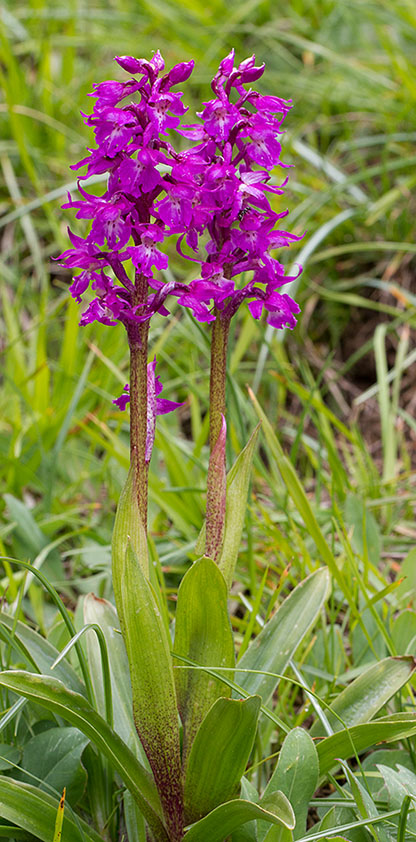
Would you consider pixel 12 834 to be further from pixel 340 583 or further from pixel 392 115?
pixel 392 115

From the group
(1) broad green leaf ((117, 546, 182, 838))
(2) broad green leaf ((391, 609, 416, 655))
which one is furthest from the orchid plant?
(2) broad green leaf ((391, 609, 416, 655))

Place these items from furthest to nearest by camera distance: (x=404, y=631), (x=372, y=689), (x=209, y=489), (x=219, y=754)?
(x=404, y=631) → (x=372, y=689) → (x=209, y=489) → (x=219, y=754)

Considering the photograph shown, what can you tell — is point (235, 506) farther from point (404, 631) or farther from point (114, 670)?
point (404, 631)

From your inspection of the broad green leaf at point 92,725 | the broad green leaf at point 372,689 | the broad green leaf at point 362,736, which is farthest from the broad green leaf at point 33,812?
the broad green leaf at point 372,689

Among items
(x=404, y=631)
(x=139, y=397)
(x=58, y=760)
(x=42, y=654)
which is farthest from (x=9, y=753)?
(x=404, y=631)

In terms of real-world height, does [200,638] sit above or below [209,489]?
below

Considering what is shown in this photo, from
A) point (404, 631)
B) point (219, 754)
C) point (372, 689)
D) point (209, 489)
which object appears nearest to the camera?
point (219, 754)
